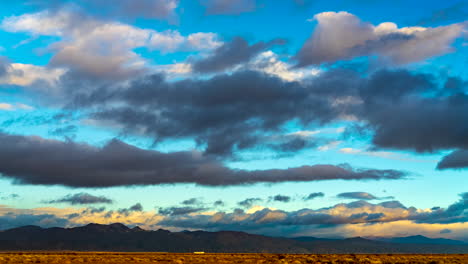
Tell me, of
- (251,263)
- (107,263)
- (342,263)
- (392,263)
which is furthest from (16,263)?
(392,263)

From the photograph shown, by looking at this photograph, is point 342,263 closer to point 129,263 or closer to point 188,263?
point 188,263

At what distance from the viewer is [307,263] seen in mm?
139875

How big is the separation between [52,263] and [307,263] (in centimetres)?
6558

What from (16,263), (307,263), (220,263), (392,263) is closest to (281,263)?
(307,263)

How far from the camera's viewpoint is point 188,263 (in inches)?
5704

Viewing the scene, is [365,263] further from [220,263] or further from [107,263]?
[107,263]

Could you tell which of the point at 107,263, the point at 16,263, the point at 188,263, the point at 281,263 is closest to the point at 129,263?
the point at 107,263

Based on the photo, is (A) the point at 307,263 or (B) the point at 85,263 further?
(B) the point at 85,263

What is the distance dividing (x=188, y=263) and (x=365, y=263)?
145 ft

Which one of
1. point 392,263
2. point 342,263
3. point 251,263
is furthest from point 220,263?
point 392,263

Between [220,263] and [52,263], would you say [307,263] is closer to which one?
[220,263]

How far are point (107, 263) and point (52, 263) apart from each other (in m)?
14.1

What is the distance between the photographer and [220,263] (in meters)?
146

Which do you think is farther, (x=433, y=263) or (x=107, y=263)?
(x=107, y=263)
